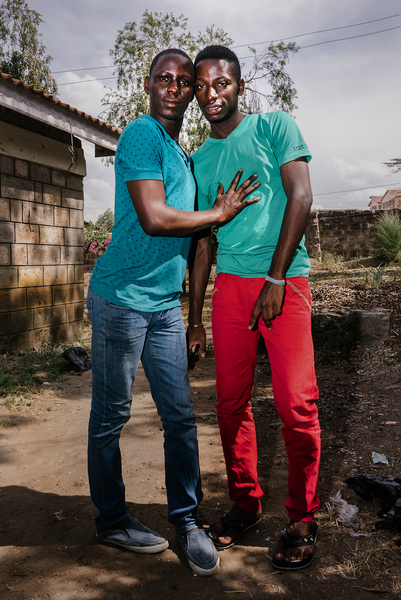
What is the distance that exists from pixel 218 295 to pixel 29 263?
495 centimetres

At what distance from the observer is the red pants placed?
1870 millimetres

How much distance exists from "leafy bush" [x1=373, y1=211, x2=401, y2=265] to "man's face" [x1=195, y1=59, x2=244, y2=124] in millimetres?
10101

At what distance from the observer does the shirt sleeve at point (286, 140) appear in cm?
187

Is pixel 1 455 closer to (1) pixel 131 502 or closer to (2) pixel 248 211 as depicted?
(1) pixel 131 502

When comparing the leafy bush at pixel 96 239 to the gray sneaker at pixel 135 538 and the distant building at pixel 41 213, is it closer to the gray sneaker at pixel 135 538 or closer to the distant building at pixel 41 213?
the distant building at pixel 41 213

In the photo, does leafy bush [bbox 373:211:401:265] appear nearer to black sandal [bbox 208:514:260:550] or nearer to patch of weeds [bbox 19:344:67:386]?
patch of weeds [bbox 19:344:67:386]

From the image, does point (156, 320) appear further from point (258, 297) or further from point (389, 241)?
point (389, 241)

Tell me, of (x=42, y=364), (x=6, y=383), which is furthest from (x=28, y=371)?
(x=6, y=383)

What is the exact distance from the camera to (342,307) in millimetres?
5699

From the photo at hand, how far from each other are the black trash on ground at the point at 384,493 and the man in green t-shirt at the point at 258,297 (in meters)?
0.46

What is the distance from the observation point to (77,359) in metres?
5.57

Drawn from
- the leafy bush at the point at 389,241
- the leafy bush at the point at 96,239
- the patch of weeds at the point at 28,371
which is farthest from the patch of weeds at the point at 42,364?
the leafy bush at the point at 389,241

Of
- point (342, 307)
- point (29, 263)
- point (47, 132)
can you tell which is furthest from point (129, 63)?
point (342, 307)

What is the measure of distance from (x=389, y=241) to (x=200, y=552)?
10.7 metres
